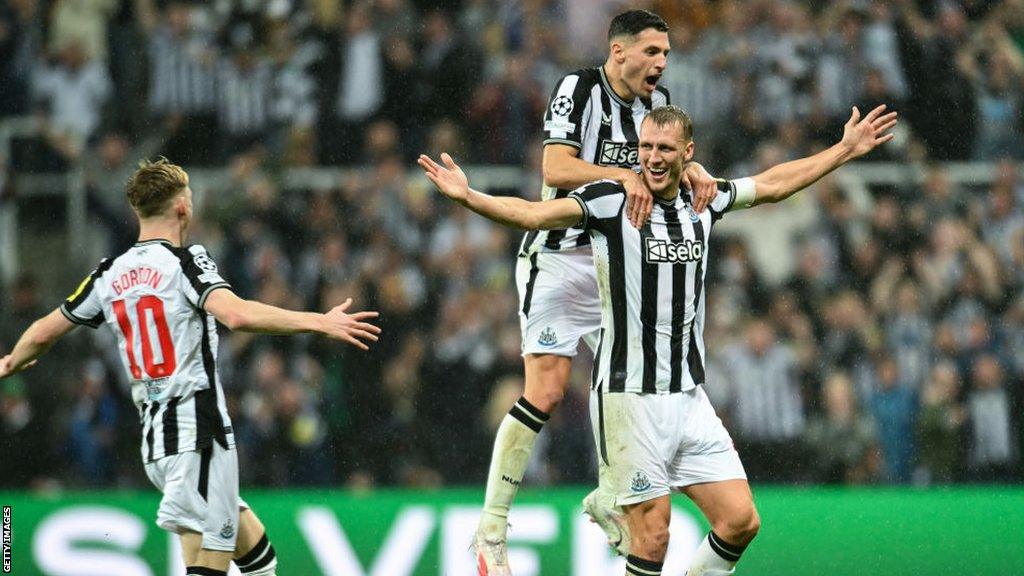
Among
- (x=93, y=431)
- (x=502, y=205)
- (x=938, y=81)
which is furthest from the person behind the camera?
(x=938, y=81)

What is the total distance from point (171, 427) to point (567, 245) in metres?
1.86

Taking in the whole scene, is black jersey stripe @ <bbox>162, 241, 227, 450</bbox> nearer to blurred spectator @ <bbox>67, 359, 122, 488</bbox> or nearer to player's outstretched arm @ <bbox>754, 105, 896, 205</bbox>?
player's outstretched arm @ <bbox>754, 105, 896, 205</bbox>

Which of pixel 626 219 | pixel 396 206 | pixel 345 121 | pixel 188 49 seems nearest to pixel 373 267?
Result: pixel 396 206

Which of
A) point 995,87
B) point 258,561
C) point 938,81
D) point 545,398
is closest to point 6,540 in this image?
point 258,561

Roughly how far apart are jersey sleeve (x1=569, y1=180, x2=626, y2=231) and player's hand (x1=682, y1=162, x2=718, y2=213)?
1.09 ft

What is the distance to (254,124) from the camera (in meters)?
11.9

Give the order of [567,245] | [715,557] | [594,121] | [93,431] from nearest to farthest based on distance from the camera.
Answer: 1. [715,557]
2. [594,121]
3. [567,245]
4. [93,431]

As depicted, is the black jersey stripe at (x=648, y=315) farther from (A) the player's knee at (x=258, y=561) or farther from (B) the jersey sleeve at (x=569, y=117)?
(A) the player's knee at (x=258, y=561)

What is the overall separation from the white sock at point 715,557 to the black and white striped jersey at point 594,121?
1.40 meters

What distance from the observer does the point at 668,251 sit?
6039 mm

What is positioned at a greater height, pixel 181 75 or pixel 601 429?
pixel 181 75

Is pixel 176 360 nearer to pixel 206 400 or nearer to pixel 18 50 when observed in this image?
pixel 206 400

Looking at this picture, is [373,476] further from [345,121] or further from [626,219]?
[626,219]

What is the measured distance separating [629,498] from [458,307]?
5.20m
